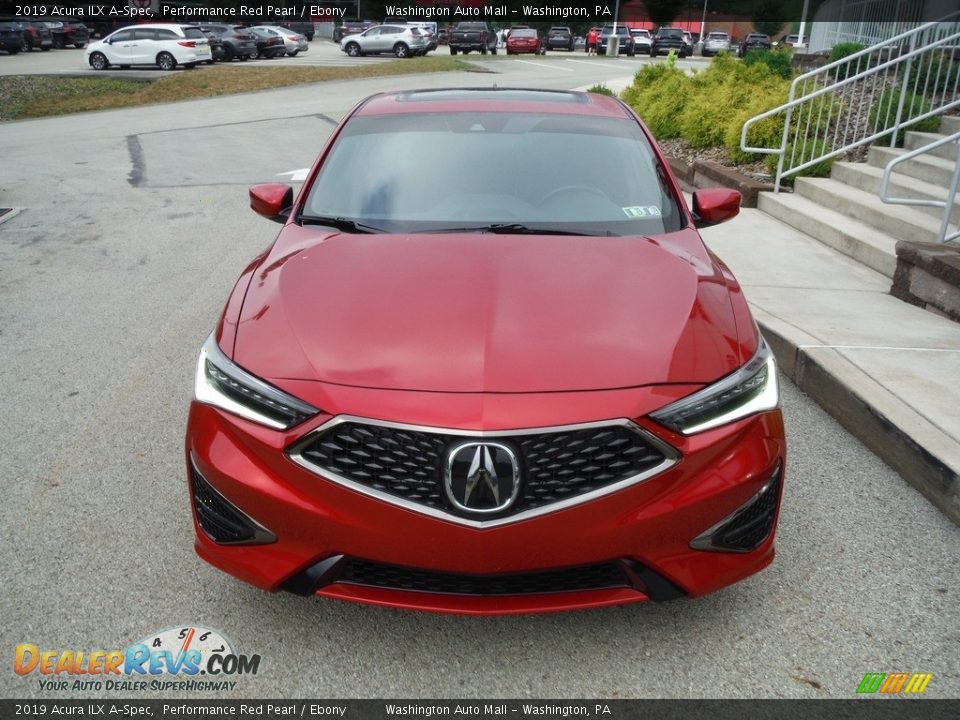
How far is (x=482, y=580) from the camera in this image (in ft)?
8.32

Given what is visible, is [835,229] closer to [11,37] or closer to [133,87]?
[133,87]

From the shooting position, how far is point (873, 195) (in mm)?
8953

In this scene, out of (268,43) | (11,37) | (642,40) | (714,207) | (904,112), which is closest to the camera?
(714,207)

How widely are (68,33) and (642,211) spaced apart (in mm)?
51833

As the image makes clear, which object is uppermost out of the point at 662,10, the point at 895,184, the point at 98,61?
the point at 662,10

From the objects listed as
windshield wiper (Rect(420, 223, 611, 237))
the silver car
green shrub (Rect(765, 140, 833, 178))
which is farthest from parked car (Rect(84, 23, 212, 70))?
windshield wiper (Rect(420, 223, 611, 237))

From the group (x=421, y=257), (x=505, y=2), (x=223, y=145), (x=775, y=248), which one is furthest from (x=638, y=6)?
(x=421, y=257)

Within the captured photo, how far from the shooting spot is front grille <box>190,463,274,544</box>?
263cm

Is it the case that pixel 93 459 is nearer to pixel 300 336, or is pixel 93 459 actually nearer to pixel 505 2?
pixel 300 336

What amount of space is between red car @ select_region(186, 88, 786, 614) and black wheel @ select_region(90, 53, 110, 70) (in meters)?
35.7

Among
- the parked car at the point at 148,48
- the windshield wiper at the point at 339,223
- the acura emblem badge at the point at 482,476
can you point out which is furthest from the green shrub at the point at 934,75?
the parked car at the point at 148,48

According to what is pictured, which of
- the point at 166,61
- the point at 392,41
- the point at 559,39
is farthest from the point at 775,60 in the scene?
the point at 559,39

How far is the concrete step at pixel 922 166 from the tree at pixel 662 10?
257ft

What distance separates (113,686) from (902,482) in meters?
3.27
